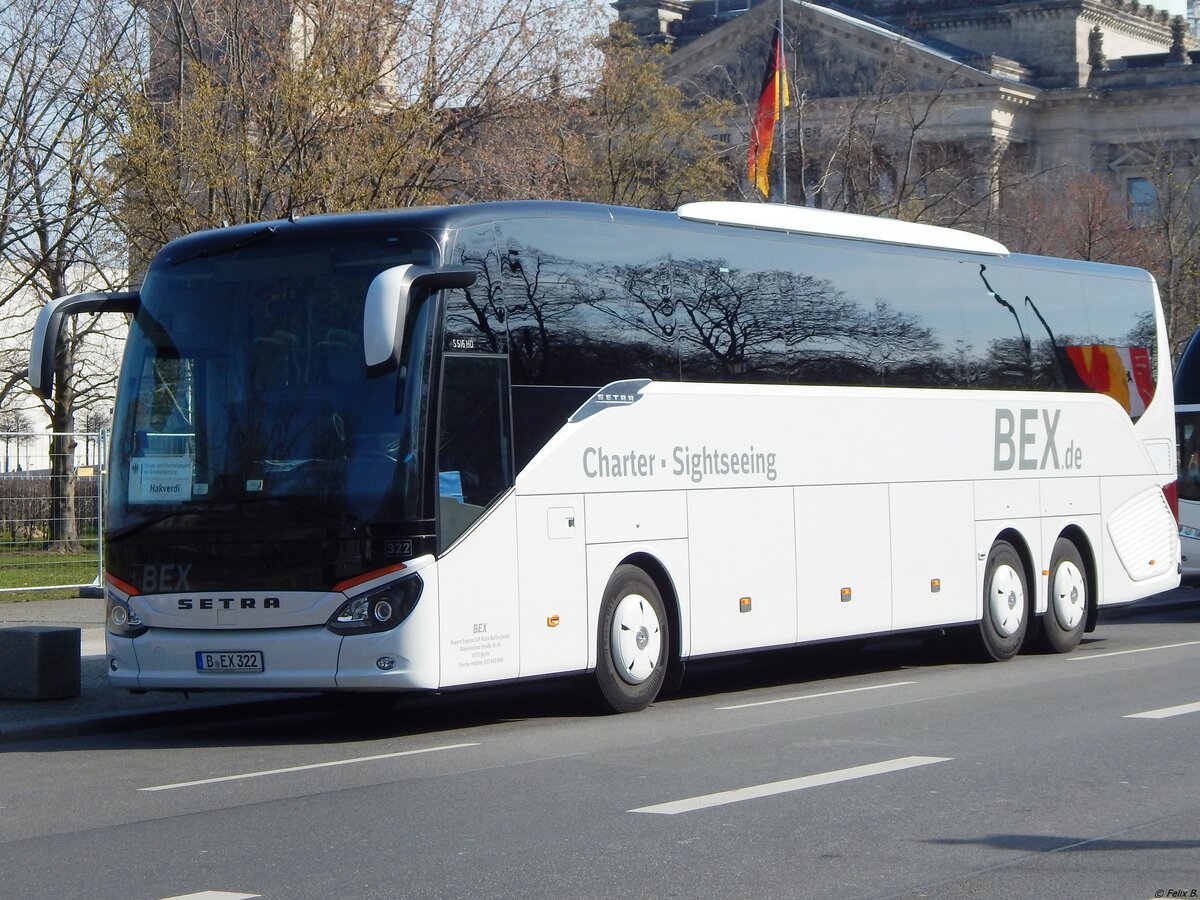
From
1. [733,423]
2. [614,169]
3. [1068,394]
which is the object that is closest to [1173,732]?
[733,423]

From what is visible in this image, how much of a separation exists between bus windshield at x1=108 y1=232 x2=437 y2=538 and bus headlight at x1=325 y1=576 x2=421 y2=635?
1.42ft

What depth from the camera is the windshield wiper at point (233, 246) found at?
1220cm

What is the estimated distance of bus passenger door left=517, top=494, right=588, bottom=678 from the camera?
12383mm

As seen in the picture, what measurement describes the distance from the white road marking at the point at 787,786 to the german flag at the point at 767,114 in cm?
2382

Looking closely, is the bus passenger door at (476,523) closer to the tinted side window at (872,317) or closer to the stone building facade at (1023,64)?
the tinted side window at (872,317)

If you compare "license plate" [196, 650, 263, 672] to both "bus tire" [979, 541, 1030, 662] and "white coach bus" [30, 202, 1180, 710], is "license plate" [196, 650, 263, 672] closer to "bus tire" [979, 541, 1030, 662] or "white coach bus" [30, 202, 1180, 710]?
"white coach bus" [30, 202, 1180, 710]

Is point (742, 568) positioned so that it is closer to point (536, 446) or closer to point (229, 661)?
point (536, 446)

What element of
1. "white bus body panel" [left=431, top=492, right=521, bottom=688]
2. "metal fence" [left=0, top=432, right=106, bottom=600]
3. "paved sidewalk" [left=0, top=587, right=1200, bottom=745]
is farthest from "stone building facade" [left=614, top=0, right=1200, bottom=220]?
"white bus body panel" [left=431, top=492, right=521, bottom=688]

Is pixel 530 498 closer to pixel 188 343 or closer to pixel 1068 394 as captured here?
pixel 188 343

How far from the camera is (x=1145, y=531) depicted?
19.2 metres

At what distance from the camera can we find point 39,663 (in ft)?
44.1

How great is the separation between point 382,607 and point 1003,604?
762cm

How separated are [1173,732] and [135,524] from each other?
6647 millimetres

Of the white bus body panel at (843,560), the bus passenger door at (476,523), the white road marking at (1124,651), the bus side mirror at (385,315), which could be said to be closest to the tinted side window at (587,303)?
→ the bus passenger door at (476,523)
